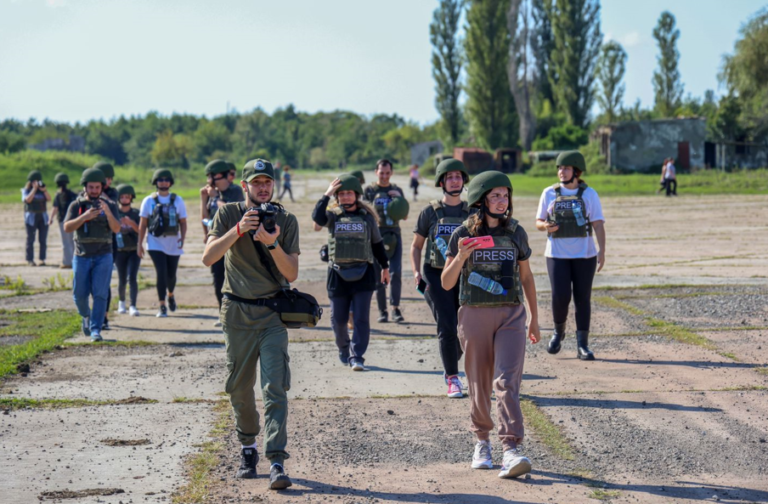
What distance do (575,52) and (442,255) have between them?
68608 millimetres

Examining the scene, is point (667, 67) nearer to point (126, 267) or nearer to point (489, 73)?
point (489, 73)

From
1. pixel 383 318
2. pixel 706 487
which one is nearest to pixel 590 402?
pixel 706 487

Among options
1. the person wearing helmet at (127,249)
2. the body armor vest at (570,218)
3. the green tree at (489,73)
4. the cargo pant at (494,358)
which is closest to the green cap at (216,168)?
the person wearing helmet at (127,249)

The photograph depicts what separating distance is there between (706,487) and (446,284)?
1.95 m

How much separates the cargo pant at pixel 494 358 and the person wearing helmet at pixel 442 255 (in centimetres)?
163

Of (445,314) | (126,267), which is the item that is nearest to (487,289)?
(445,314)

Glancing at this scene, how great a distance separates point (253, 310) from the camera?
228 inches

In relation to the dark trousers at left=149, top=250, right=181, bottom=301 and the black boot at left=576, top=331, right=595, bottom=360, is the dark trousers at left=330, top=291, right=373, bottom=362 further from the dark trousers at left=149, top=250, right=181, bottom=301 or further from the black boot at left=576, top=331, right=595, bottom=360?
the dark trousers at left=149, top=250, right=181, bottom=301

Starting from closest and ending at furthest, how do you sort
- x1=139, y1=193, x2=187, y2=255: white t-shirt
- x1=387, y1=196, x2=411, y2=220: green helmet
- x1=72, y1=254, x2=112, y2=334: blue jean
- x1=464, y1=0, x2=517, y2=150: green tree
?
x1=72, y1=254, x2=112, y2=334: blue jean → x1=387, y1=196, x2=411, y2=220: green helmet → x1=139, y1=193, x2=187, y2=255: white t-shirt → x1=464, y1=0, x2=517, y2=150: green tree

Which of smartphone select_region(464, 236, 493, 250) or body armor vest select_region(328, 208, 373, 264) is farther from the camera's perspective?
body armor vest select_region(328, 208, 373, 264)

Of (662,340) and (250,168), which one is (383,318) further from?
(250,168)

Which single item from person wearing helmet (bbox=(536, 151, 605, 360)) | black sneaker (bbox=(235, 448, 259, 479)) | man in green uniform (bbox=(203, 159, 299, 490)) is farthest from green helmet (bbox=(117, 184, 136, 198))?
black sneaker (bbox=(235, 448, 259, 479))

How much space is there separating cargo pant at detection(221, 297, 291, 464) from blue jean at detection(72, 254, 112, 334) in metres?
5.23

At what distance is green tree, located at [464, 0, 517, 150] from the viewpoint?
6938cm
